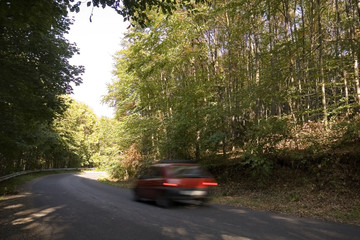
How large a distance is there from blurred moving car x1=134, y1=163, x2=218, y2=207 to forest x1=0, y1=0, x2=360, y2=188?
11.5ft

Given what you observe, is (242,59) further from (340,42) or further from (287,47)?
(340,42)

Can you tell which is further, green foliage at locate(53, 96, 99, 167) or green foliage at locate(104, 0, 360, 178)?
green foliage at locate(53, 96, 99, 167)

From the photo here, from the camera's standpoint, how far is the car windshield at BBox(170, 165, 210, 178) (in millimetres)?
9242

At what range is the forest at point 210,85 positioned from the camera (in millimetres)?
9805

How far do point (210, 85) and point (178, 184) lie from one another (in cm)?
848

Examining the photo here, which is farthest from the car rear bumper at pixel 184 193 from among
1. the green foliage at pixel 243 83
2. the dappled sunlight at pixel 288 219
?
the green foliage at pixel 243 83

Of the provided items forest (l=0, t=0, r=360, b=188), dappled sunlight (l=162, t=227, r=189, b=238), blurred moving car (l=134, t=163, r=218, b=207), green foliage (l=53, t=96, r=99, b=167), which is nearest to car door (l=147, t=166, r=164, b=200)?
blurred moving car (l=134, t=163, r=218, b=207)

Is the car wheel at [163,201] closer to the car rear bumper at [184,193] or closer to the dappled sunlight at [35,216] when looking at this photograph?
the car rear bumper at [184,193]

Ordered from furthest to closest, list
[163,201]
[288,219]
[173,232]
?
[163,201] → [288,219] → [173,232]

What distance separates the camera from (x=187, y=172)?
9.34 m

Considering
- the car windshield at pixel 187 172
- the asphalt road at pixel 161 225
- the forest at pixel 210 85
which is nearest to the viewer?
the asphalt road at pixel 161 225

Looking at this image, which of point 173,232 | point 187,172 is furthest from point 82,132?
point 173,232

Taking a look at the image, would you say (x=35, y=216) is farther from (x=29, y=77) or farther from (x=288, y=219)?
(x=288, y=219)

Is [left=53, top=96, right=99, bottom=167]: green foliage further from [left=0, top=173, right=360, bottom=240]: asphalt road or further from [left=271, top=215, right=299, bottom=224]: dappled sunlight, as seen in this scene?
[left=271, top=215, right=299, bottom=224]: dappled sunlight
